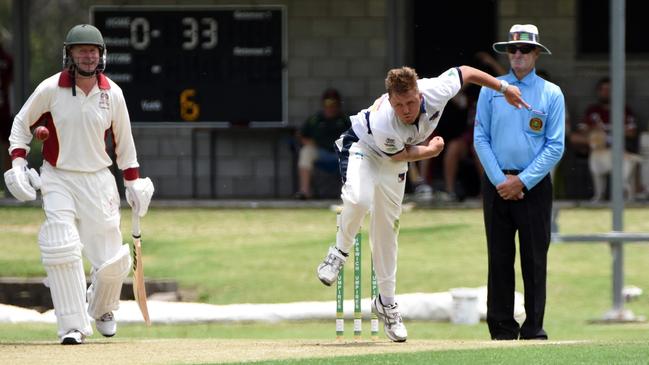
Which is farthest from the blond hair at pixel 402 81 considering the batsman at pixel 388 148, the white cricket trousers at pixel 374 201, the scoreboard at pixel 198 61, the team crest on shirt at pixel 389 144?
the scoreboard at pixel 198 61

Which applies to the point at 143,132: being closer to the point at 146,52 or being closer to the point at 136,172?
the point at 146,52

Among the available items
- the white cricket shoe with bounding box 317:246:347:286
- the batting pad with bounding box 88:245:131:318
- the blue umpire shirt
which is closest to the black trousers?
the blue umpire shirt

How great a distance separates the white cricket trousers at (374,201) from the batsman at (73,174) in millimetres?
1542

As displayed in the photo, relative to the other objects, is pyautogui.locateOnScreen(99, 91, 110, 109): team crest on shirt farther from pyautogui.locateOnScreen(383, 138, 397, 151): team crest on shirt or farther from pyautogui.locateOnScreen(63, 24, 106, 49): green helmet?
pyautogui.locateOnScreen(383, 138, 397, 151): team crest on shirt

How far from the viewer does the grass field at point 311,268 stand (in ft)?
38.8

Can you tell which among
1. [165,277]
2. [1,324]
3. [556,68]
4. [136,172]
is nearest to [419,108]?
[136,172]

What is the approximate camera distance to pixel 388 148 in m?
9.85

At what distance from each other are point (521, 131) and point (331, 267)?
1.93 metres

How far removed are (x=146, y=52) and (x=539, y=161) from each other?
1193cm

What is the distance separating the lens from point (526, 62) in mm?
11039

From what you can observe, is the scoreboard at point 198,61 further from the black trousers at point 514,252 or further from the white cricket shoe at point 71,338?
the white cricket shoe at point 71,338

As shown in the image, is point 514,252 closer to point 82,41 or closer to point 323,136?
point 82,41

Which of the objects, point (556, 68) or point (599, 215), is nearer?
point (599, 215)

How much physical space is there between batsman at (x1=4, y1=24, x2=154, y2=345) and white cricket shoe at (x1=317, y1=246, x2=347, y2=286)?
150cm
